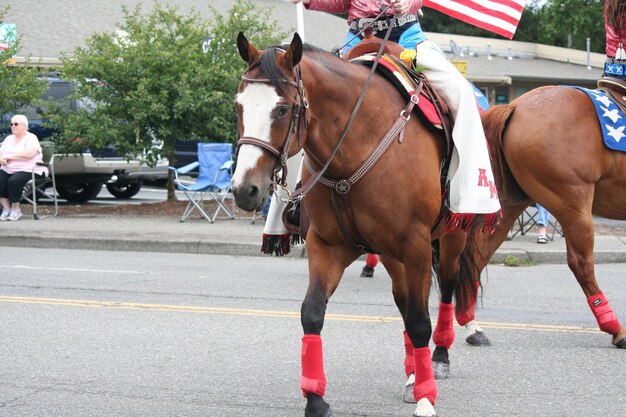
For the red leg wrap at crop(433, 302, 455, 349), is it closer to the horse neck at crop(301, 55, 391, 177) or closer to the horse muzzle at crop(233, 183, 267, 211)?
the horse neck at crop(301, 55, 391, 177)

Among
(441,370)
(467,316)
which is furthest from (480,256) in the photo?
(441,370)

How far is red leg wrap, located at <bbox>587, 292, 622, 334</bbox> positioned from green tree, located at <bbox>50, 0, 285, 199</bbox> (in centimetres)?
1026

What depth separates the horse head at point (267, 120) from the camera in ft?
14.7

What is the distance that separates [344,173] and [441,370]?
1.94 metres

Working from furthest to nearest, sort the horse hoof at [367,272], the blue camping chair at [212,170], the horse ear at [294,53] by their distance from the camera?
1. the blue camping chair at [212,170]
2. the horse hoof at [367,272]
3. the horse ear at [294,53]

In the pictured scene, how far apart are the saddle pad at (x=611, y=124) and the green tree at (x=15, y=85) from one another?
11666 mm

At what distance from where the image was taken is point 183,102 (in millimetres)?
16484

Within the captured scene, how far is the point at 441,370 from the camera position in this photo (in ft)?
21.1

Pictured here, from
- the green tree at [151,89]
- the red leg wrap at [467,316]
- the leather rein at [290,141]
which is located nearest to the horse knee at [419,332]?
the leather rein at [290,141]

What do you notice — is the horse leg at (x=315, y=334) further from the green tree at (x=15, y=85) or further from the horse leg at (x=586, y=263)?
the green tree at (x=15, y=85)

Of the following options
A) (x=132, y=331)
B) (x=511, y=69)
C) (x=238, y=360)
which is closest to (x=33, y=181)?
(x=132, y=331)

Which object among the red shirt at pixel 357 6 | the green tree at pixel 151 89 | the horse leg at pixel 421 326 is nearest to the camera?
the horse leg at pixel 421 326

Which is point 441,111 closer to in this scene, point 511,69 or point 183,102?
point 183,102

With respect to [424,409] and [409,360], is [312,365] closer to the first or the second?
[424,409]
